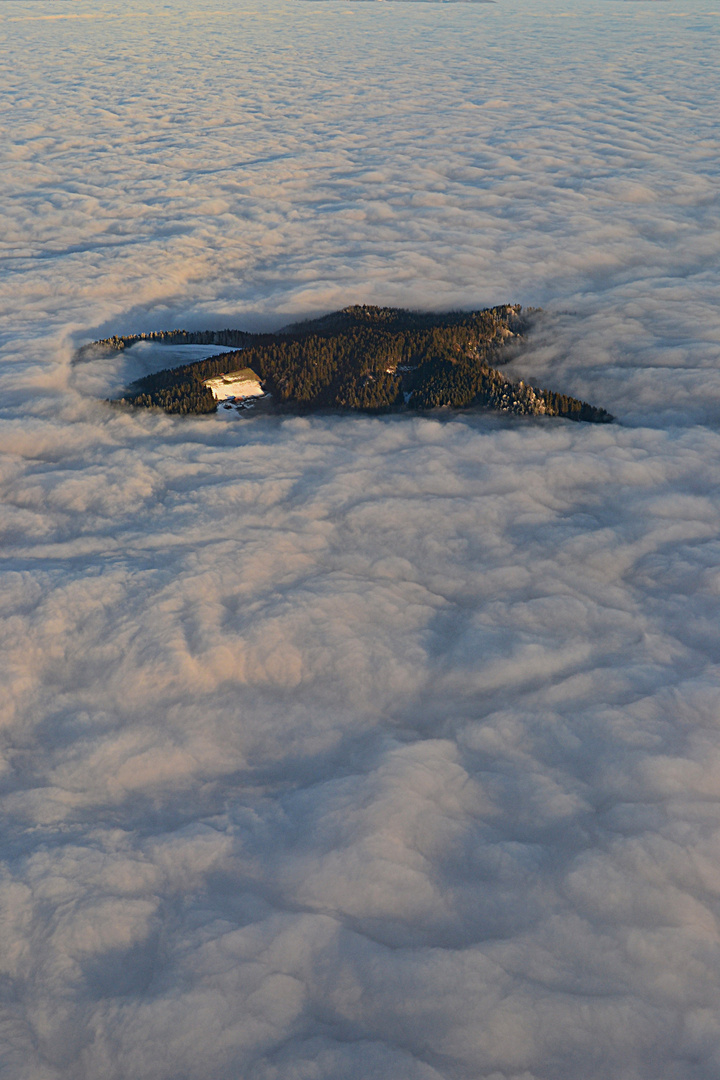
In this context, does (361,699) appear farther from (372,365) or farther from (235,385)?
(372,365)

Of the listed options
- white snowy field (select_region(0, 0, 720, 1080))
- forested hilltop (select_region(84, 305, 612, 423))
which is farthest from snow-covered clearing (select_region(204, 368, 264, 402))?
white snowy field (select_region(0, 0, 720, 1080))

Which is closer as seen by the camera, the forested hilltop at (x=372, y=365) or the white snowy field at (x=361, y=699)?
the white snowy field at (x=361, y=699)

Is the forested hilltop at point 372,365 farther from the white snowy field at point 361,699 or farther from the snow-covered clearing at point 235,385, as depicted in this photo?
the white snowy field at point 361,699

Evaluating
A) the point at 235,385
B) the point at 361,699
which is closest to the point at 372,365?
the point at 235,385

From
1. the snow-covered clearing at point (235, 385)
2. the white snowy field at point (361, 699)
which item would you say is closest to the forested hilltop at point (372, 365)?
the snow-covered clearing at point (235, 385)

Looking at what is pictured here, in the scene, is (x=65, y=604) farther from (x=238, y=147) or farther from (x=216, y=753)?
(x=238, y=147)

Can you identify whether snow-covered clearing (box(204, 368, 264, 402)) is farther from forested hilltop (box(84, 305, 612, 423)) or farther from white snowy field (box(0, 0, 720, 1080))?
white snowy field (box(0, 0, 720, 1080))

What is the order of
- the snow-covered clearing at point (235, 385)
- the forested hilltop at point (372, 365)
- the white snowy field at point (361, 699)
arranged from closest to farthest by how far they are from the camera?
the white snowy field at point (361, 699), the forested hilltop at point (372, 365), the snow-covered clearing at point (235, 385)

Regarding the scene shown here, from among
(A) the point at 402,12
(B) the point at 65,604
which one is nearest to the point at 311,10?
(A) the point at 402,12
